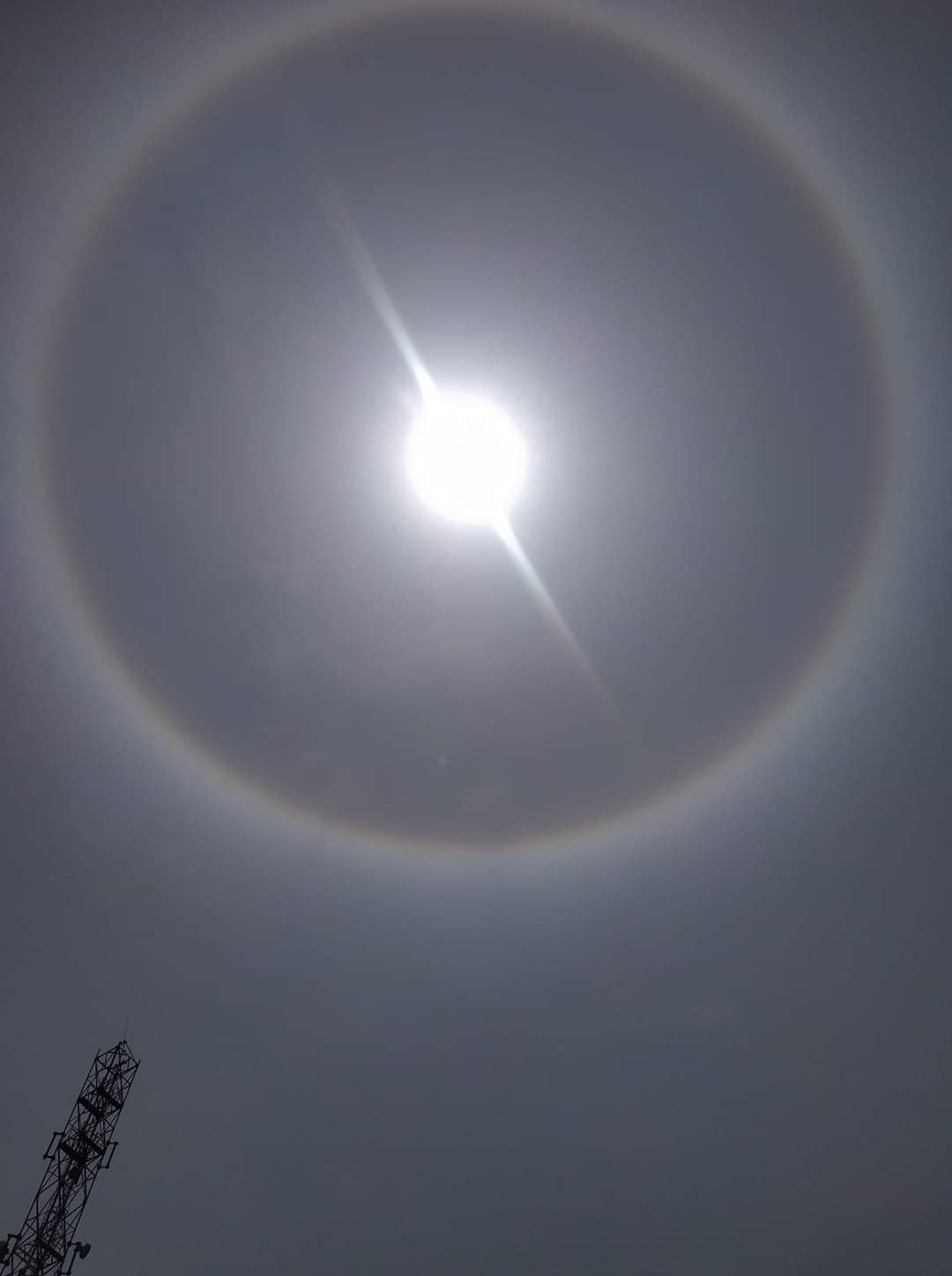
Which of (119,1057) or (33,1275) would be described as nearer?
(33,1275)

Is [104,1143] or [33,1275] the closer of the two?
[33,1275]

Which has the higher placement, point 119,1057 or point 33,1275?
point 119,1057

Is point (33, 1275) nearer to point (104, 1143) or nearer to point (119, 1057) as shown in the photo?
point (104, 1143)

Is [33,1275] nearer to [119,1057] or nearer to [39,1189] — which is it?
[39,1189]

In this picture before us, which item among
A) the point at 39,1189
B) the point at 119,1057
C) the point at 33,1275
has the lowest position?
the point at 33,1275

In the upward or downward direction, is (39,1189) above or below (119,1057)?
below

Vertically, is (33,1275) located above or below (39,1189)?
below

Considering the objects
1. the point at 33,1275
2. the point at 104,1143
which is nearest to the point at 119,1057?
the point at 104,1143
